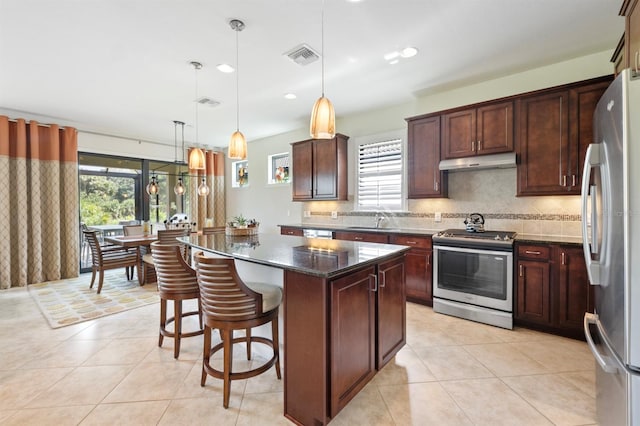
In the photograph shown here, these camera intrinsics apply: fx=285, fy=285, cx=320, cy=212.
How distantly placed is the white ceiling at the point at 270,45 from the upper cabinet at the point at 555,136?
1.53 ft

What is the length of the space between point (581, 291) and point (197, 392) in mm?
3436

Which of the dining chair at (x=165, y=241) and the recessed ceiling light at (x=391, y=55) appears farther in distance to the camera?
the dining chair at (x=165, y=241)

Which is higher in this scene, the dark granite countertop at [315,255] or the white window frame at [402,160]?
the white window frame at [402,160]

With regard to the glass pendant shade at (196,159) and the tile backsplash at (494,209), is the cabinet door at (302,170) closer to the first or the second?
the tile backsplash at (494,209)

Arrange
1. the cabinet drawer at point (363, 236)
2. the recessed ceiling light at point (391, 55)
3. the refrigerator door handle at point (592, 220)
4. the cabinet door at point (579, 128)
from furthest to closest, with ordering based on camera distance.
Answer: the cabinet drawer at point (363, 236), the recessed ceiling light at point (391, 55), the cabinet door at point (579, 128), the refrigerator door handle at point (592, 220)

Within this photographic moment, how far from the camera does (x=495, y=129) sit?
131 inches

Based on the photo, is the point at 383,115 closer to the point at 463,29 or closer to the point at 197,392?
the point at 463,29

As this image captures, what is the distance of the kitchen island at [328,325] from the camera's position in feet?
5.16

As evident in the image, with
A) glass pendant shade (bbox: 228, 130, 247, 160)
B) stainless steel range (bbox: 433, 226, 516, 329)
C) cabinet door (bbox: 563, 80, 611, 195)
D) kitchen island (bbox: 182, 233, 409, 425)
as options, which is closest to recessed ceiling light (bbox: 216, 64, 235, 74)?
glass pendant shade (bbox: 228, 130, 247, 160)

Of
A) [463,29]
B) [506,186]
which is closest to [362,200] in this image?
[506,186]

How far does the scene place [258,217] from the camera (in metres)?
6.64

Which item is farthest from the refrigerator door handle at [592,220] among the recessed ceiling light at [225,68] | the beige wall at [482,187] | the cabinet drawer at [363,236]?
the recessed ceiling light at [225,68]

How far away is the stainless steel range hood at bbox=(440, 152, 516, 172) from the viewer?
3180mm

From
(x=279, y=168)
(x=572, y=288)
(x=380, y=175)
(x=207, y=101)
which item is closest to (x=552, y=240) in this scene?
(x=572, y=288)
